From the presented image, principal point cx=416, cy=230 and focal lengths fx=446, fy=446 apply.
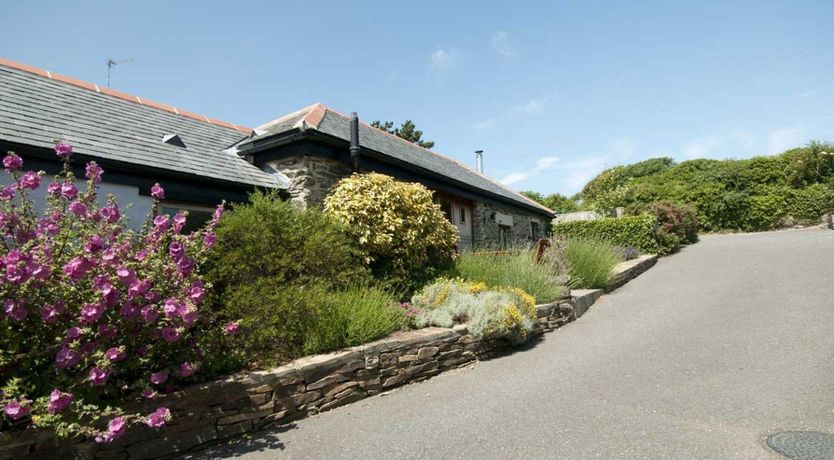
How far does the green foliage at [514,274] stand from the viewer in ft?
26.8

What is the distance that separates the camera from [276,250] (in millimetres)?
5438

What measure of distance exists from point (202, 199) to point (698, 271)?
Result: 12579 mm

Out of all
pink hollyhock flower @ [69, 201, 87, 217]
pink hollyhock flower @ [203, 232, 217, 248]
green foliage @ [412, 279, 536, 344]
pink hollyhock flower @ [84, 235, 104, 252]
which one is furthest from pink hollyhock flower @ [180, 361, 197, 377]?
green foliage @ [412, 279, 536, 344]

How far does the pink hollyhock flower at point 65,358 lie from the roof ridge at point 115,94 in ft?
24.6

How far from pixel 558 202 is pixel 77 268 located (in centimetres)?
3228

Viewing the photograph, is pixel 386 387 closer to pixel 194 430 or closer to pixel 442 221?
pixel 194 430

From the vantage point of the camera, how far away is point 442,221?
8.62 metres

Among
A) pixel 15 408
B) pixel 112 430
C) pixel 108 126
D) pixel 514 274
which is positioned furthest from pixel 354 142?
pixel 15 408

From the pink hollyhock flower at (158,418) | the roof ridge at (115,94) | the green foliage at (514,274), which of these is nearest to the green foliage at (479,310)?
the green foliage at (514,274)

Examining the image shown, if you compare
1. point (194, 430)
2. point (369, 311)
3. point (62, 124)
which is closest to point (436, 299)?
point (369, 311)

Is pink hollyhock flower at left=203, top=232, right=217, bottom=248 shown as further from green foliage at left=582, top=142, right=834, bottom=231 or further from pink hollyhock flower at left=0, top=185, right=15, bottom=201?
green foliage at left=582, top=142, right=834, bottom=231

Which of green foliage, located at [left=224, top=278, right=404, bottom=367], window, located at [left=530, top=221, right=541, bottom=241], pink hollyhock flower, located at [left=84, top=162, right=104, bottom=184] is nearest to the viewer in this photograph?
pink hollyhock flower, located at [left=84, top=162, right=104, bottom=184]

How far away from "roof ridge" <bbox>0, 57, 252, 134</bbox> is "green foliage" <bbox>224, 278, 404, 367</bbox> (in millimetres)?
6708

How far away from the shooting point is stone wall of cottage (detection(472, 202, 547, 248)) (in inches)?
531
